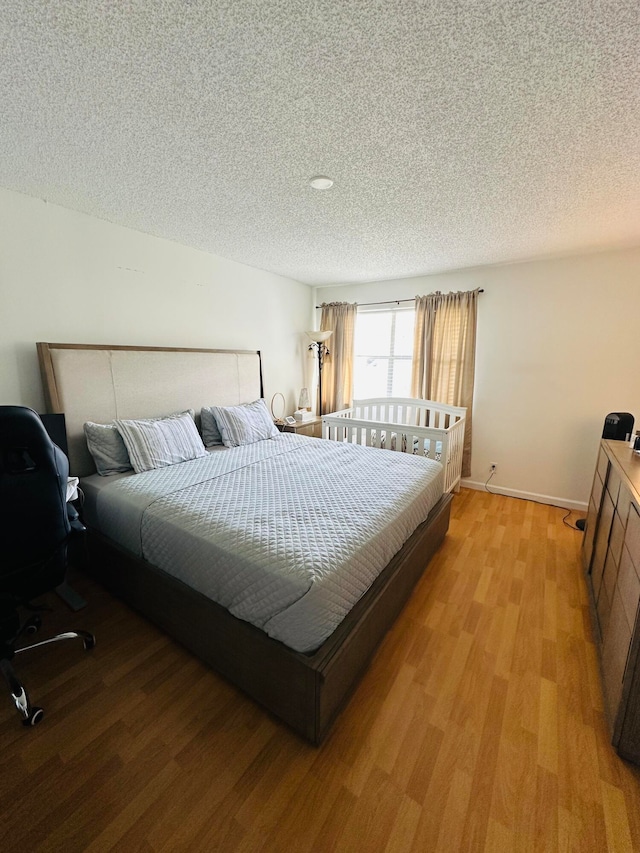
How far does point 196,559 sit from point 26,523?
67 centimetres

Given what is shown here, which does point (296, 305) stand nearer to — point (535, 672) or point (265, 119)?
point (265, 119)

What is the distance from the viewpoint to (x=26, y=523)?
1.33 m

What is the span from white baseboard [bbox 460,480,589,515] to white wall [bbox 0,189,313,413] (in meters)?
2.90

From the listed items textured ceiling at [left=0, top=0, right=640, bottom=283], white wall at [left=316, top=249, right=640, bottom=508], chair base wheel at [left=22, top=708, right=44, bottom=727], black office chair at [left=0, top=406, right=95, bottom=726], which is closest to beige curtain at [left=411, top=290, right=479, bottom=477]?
white wall at [left=316, top=249, right=640, bottom=508]

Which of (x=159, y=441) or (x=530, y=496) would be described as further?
(x=530, y=496)

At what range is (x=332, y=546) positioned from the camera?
4.61 feet

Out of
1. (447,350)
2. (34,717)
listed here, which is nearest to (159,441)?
(34,717)

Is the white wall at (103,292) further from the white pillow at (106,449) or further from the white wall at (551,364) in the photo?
the white wall at (551,364)

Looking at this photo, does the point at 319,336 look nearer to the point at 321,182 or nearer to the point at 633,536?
the point at 321,182

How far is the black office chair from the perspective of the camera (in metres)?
1.27

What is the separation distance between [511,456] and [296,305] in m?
3.10

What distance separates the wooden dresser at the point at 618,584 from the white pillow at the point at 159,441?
2563mm

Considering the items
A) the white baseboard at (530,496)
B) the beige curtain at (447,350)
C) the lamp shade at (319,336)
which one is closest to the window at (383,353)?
the beige curtain at (447,350)

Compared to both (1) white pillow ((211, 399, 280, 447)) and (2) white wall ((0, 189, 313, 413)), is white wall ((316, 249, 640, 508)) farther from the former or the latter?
(1) white pillow ((211, 399, 280, 447))
